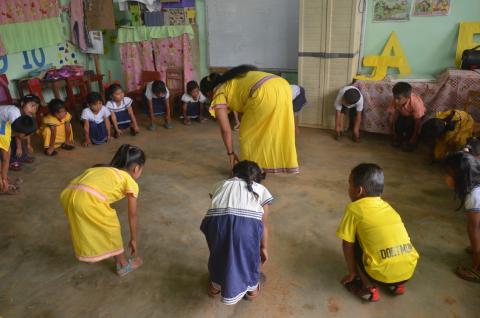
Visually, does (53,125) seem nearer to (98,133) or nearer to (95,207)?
(98,133)

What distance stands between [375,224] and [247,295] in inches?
27.7

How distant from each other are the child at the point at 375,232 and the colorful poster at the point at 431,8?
9.75 feet

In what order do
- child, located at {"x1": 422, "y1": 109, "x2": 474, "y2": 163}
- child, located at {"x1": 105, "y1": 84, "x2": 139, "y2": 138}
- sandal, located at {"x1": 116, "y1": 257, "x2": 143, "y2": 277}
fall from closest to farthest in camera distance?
sandal, located at {"x1": 116, "y1": 257, "x2": 143, "y2": 277}, child, located at {"x1": 422, "y1": 109, "x2": 474, "y2": 163}, child, located at {"x1": 105, "y1": 84, "x2": 139, "y2": 138}

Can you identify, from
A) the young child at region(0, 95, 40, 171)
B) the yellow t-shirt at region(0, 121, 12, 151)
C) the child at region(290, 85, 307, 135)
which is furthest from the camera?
the child at region(290, 85, 307, 135)

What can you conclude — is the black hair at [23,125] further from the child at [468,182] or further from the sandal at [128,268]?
the child at [468,182]

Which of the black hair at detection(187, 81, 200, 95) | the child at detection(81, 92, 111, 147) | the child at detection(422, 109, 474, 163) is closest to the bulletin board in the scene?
the black hair at detection(187, 81, 200, 95)

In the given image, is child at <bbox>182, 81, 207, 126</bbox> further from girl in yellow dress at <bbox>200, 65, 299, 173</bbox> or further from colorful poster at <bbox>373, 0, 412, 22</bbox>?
colorful poster at <bbox>373, 0, 412, 22</bbox>

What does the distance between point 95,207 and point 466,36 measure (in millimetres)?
3883

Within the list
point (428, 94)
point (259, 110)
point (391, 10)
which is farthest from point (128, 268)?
point (391, 10)

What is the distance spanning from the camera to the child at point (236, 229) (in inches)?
63.6

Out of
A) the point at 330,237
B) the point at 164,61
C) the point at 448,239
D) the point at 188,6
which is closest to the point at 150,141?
the point at 164,61

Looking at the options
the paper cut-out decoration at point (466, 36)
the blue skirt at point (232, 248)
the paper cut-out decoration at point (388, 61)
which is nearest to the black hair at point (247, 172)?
the blue skirt at point (232, 248)

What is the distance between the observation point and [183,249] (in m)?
2.29

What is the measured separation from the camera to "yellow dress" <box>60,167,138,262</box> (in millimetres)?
1758
